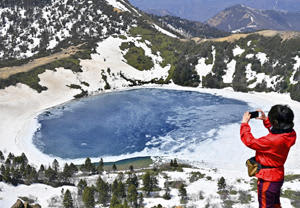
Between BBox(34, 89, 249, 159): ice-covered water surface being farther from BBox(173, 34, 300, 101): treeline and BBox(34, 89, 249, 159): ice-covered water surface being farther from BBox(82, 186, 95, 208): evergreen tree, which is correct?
BBox(82, 186, 95, 208): evergreen tree

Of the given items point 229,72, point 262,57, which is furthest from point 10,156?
point 262,57

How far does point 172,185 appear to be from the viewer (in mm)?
38875

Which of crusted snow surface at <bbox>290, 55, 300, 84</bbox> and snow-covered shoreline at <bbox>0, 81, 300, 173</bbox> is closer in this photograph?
snow-covered shoreline at <bbox>0, 81, 300, 173</bbox>

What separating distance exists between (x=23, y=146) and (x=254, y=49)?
10024 cm

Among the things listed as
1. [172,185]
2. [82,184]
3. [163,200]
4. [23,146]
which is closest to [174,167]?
[172,185]

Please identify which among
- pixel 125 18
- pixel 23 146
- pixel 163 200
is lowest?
pixel 163 200

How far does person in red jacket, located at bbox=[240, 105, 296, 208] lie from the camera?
6590mm

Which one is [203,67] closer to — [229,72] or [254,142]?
[229,72]

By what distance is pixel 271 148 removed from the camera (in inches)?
261

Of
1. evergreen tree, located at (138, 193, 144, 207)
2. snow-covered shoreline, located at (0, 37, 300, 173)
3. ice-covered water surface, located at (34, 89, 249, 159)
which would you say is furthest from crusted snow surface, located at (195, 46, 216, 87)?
evergreen tree, located at (138, 193, 144, 207)

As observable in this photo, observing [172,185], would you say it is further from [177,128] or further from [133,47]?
[133,47]

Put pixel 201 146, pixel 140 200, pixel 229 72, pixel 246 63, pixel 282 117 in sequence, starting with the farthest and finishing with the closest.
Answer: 1. pixel 229 72
2. pixel 246 63
3. pixel 201 146
4. pixel 140 200
5. pixel 282 117

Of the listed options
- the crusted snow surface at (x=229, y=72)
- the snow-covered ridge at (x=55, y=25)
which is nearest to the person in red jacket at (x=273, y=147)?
the crusted snow surface at (x=229, y=72)

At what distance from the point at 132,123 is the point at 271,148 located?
67592 mm
